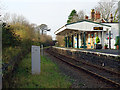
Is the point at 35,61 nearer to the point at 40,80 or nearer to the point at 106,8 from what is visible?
the point at 40,80

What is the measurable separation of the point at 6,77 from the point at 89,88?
3.20 metres

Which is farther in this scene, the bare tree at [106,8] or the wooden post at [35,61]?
the bare tree at [106,8]

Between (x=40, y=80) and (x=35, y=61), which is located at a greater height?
(x=35, y=61)

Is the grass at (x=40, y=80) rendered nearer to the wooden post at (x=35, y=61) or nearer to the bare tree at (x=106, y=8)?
the wooden post at (x=35, y=61)

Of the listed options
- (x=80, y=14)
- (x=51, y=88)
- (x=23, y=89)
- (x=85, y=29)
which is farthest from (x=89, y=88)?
(x=80, y=14)

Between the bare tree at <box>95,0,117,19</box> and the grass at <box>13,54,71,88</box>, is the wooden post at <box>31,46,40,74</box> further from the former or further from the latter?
the bare tree at <box>95,0,117,19</box>

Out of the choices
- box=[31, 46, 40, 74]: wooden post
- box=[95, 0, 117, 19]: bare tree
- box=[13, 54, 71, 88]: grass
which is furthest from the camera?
box=[95, 0, 117, 19]: bare tree

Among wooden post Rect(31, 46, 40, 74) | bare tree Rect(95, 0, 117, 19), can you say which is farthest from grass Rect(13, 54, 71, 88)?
bare tree Rect(95, 0, 117, 19)

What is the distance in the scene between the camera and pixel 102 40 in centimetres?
A: 3123

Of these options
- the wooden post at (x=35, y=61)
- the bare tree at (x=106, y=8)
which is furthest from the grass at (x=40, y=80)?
the bare tree at (x=106, y=8)

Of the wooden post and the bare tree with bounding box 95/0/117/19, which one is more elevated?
the bare tree with bounding box 95/0/117/19

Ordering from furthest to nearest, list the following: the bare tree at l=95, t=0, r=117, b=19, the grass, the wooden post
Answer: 1. the bare tree at l=95, t=0, r=117, b=19
2. the wooden post
3. the grass

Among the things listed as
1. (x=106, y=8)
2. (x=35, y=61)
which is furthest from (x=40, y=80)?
(x=106, y=8)

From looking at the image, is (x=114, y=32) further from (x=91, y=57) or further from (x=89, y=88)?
(x=89, y=88)
